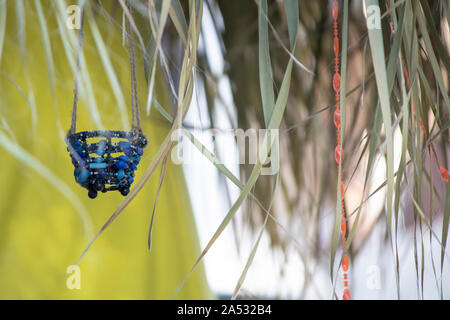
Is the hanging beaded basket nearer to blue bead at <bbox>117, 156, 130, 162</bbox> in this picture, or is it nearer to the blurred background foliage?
blue bead at <bbox>117, 156, 130, 162</bbox>

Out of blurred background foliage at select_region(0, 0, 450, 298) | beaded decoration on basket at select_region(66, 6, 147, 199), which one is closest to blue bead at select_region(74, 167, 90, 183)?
beaded decoration on basket at select_region(66, 6, 147, 199)

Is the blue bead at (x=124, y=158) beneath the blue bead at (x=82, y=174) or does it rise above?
above

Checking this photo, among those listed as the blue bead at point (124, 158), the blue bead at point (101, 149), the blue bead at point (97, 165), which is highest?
the blue bead at point (101, 149)

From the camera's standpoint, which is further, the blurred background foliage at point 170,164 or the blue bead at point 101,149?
the blurred background foliage at point 170,164

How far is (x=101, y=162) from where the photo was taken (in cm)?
45

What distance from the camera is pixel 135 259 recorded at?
74cm

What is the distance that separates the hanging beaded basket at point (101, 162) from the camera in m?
0.45

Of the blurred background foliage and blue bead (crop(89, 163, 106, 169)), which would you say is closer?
blue bead (crop(89, 163, 106, 169))

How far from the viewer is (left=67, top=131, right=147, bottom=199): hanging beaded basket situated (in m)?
0.45

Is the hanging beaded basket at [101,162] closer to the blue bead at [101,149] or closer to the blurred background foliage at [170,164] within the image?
the blue bead at [101,149]

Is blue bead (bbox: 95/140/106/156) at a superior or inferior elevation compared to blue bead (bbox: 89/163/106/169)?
superior

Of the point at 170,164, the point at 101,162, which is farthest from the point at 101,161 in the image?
the point at 170,164

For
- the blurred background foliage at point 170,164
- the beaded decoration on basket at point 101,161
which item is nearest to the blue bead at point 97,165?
the beaded decoration on basket at point 101,161
